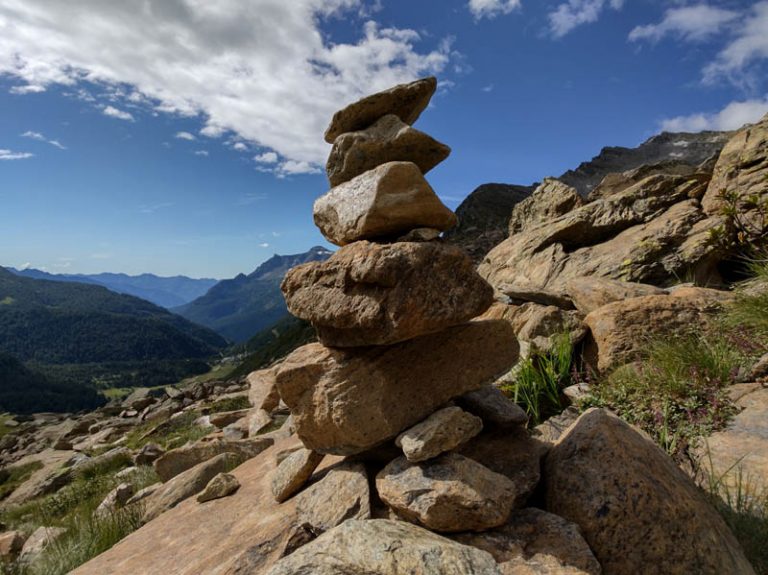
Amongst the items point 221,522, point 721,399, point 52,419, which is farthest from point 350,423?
point 52,419

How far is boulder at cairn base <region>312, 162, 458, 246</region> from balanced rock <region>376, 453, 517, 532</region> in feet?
12.0

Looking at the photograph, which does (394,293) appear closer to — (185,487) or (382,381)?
(382,381)

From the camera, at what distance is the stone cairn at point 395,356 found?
573 centimetres

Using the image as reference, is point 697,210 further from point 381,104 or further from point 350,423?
point 350,423

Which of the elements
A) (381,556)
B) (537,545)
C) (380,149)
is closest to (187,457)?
(380,149)

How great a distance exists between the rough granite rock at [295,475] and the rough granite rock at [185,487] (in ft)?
16.6

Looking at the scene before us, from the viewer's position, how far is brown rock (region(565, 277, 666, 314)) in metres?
12.5

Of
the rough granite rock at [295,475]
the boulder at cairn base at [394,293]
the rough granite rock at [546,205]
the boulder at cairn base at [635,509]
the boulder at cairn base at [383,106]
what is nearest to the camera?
the boulder at cairn base at [635,509]

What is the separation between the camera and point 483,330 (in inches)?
276

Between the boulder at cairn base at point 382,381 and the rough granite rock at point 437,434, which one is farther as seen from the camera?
the boulder at cairn base at point 382,381

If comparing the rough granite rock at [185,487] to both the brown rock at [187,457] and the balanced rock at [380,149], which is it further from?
the balanced rock at [380,149]

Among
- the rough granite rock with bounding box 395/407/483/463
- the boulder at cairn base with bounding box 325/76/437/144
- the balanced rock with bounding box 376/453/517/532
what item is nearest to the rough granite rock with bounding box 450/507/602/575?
the balanced rock with bounding box 376/453/517/532

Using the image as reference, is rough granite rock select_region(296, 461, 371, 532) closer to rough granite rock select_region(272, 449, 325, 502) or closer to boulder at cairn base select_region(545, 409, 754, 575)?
rough granite rock select_region(272, 449, 325, 502)

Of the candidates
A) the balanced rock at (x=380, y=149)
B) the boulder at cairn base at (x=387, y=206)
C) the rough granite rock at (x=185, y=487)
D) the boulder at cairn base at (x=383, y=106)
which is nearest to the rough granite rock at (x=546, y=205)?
the boulder at cairn base at (x=383, y=106)
